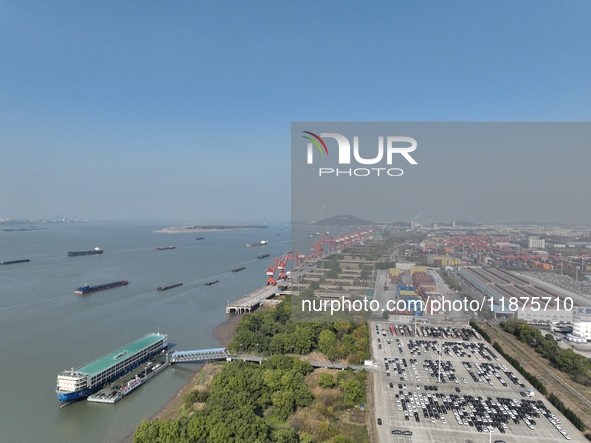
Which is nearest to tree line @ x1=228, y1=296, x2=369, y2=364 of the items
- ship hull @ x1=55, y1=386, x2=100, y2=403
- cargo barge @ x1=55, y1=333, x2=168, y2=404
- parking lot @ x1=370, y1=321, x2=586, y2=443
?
parking lot @ x1=370, y1=321, x2=586, y2=443

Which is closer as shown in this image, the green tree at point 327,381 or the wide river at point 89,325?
the wide river at point 89,325

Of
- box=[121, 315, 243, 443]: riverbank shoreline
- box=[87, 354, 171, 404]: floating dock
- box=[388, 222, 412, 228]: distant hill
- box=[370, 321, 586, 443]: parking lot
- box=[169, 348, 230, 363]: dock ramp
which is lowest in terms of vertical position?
box=[121, 315, 243, 443]: riverbank shoreline

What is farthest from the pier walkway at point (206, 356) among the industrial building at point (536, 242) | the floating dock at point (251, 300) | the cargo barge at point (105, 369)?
the industrial building at point (536, 242)

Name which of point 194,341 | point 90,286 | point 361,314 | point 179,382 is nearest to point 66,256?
point 90,286

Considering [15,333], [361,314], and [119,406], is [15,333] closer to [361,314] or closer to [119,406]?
[119,406]

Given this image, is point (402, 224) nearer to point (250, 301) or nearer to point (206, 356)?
point (206, 356)

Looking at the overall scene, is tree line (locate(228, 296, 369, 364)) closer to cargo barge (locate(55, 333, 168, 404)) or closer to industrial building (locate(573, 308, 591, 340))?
cargo barge (locate(55, 333, 168, 404))

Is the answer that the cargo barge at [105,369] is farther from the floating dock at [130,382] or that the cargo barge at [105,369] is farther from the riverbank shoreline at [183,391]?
the riverbank shoreline at [183,391]

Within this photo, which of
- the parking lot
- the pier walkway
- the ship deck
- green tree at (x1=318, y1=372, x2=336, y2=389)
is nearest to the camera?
the parking lot
